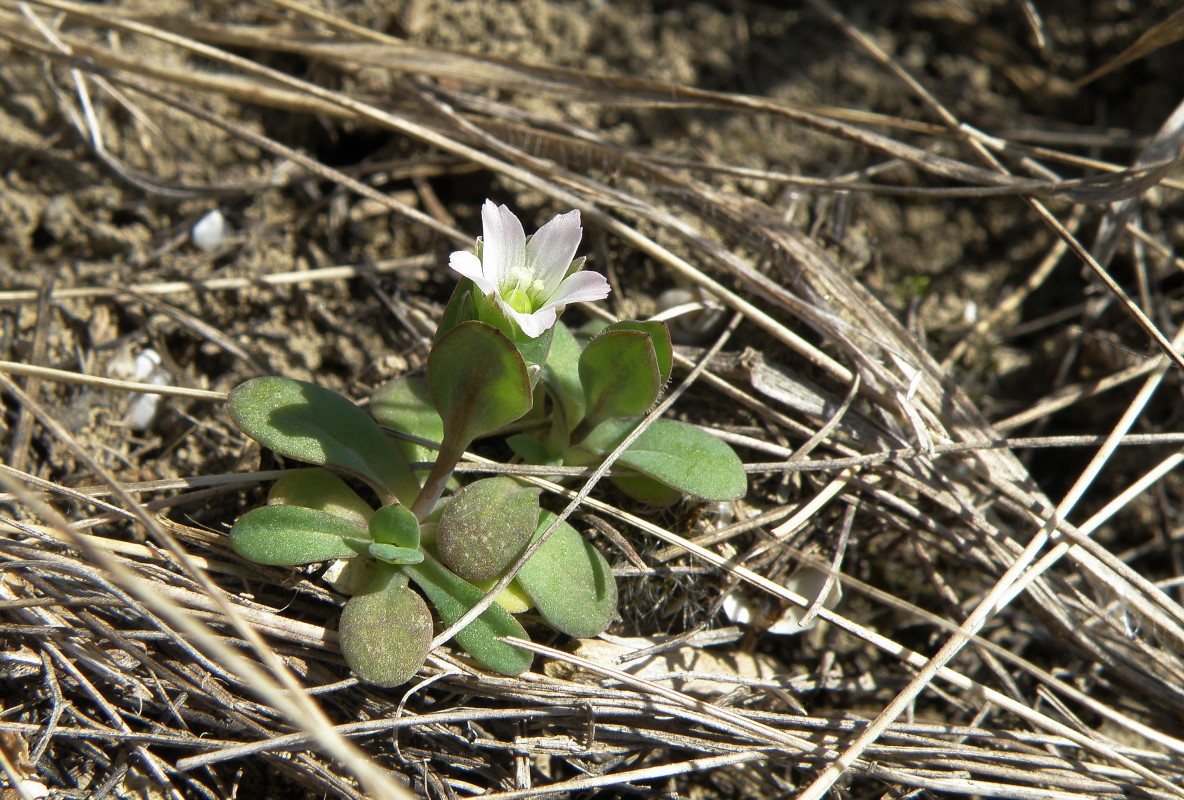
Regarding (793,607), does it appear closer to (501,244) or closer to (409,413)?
(409,413)

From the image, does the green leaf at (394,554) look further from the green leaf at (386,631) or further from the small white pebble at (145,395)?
the small white pebble at (145,395)

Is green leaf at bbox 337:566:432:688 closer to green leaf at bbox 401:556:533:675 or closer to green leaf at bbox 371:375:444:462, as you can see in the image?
green leaf at bbox 401:556:533:675

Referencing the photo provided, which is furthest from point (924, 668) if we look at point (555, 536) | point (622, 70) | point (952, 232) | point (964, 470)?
point (622, 70)

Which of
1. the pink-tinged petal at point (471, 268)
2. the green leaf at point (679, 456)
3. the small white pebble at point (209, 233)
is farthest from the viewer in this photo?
the small white pebble at point (209, 233)

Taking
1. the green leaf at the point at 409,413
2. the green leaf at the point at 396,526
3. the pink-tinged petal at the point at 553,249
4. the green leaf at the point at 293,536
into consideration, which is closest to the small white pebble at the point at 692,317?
the pink-tinged petal at the point at 553,249

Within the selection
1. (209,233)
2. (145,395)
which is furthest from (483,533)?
(209,233)

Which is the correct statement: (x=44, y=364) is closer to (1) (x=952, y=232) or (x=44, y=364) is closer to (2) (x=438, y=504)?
(2) (x=438, y=504)
